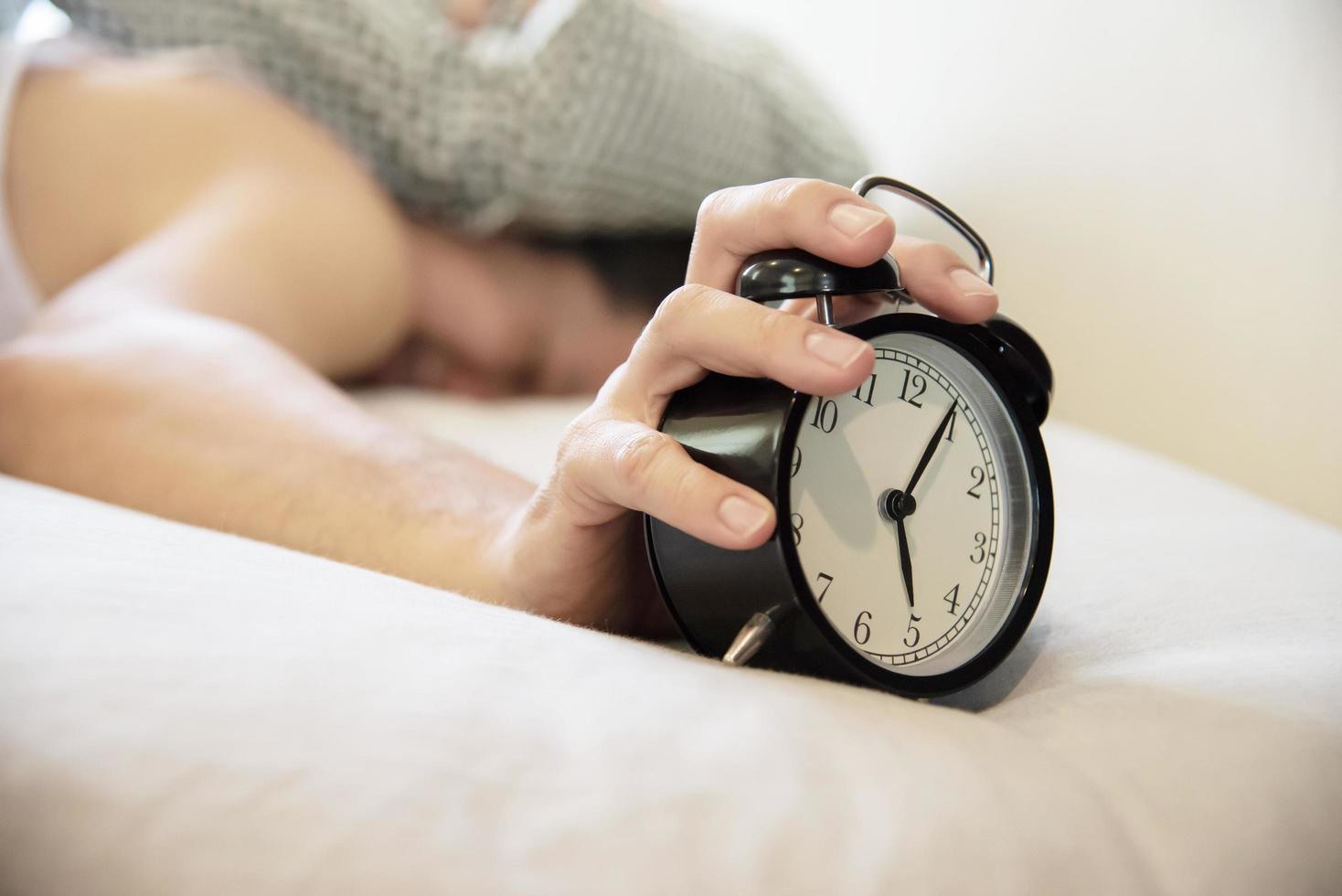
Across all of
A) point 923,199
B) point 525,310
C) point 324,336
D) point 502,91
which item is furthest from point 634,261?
point 923,199

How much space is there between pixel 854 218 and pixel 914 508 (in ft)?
0.51

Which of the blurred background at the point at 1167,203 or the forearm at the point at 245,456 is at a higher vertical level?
the blurred background at the point at 1167,203

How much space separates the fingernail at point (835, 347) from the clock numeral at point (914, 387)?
0.08 meters

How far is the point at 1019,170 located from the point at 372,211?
2.58 ft

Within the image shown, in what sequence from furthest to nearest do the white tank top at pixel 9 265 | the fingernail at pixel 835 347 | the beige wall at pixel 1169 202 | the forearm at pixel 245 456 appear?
1. the white tank top at pixel 9 265
2. the beige wall at pixel 1169 202
3. the forearm at pixel 245 456
4. the fingernail at pixel 835 347

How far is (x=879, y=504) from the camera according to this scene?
1.75ft

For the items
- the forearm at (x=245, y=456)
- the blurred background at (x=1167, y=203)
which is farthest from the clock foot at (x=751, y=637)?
the blurred background at (x=1167, y=203)

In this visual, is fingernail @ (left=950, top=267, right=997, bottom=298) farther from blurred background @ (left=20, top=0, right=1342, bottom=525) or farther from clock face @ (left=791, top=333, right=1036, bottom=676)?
blurred background @ (left=20, top=0, right=1342, bottom=525)

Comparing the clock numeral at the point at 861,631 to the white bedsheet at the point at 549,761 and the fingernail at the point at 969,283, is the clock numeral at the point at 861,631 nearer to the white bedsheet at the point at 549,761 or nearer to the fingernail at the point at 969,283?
the white bedsheet at the point at 549,761

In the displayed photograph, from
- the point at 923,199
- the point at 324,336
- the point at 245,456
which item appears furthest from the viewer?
the point at 324,336

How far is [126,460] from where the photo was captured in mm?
770

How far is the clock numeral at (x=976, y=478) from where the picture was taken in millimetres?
553

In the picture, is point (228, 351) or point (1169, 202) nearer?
point (228, 351)

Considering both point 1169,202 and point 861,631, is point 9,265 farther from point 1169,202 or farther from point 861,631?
point 1169,202
